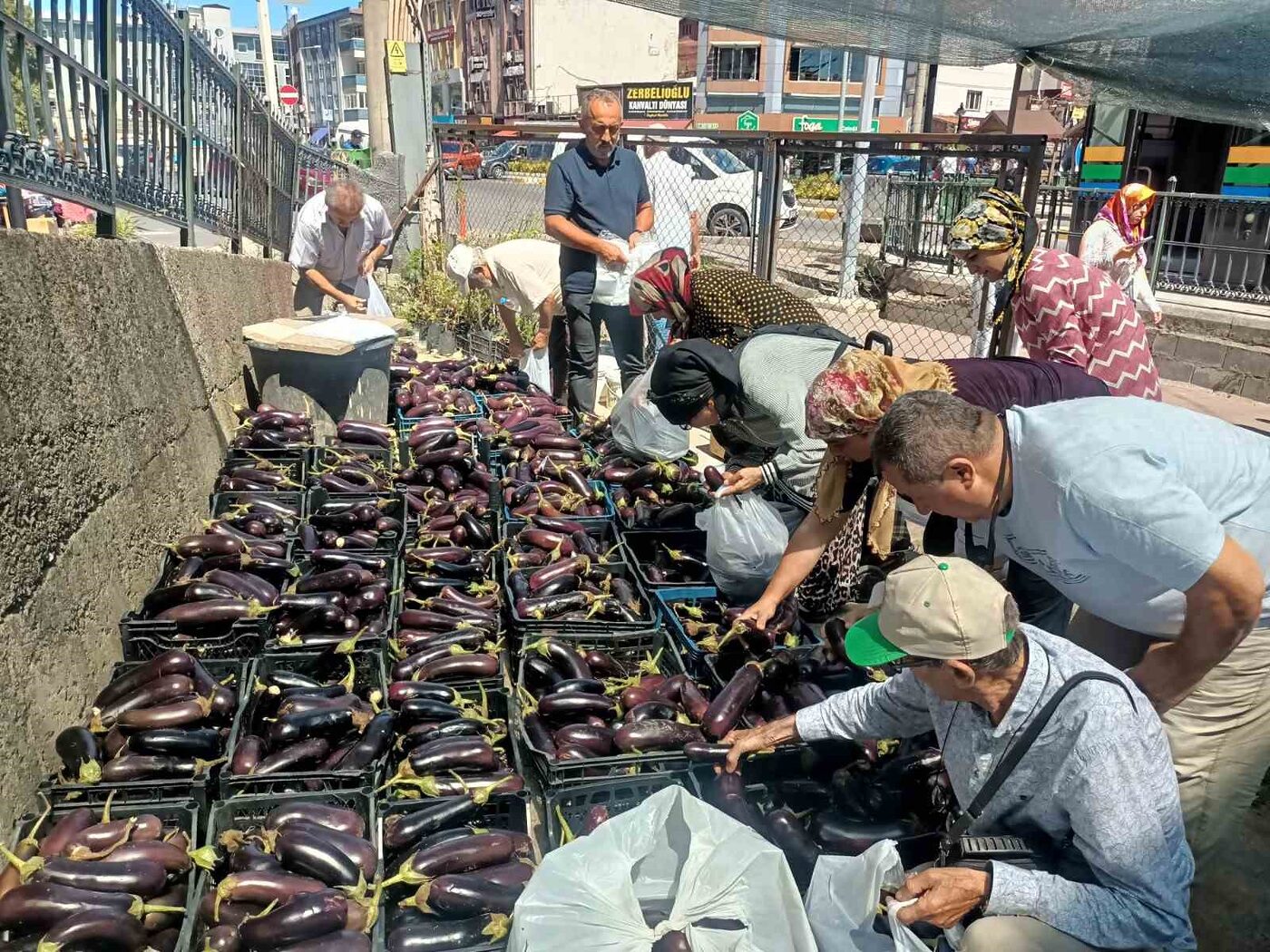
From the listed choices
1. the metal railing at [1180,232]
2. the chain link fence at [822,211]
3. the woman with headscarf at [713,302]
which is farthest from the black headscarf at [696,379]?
the metal railing at [1180,232]

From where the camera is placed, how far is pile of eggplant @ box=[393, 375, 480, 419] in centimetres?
622

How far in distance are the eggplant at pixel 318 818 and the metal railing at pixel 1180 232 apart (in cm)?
967

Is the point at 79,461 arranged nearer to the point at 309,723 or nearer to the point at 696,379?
the point at 309,723

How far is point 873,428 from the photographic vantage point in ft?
9.66

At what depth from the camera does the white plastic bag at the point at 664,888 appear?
1.94m

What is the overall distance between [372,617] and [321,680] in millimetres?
379

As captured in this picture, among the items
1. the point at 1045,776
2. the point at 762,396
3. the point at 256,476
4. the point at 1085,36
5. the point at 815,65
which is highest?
the point at 815,65

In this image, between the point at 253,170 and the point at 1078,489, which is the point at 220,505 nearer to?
the point at 1078,489

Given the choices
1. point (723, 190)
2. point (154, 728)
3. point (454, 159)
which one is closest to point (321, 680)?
point (154, 728)

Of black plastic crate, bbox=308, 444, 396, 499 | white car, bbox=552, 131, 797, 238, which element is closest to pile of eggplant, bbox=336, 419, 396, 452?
black plastic crate, bbox=308, 444, 396, 499

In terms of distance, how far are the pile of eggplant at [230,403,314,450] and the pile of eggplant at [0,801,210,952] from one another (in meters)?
2.95

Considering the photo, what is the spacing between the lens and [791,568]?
11.3 ft

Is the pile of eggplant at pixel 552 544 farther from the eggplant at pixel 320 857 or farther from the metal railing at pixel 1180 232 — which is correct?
the metal railing at pixel 1180 232

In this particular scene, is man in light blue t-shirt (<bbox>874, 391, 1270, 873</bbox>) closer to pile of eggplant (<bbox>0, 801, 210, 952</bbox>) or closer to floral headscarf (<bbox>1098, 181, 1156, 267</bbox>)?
pile of eggplant (<bbox>0, 801, 210, 952</bbox>)
